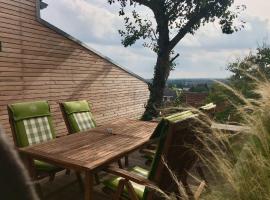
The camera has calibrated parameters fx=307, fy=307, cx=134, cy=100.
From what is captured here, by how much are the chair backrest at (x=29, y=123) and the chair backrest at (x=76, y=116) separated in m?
0.31

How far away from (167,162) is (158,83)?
746 cm

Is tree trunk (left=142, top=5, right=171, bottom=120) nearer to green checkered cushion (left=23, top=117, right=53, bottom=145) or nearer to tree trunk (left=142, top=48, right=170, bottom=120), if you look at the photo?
tree trunk (left=142, top=48, right=170, bottom=120)

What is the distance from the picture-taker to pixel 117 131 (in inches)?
158

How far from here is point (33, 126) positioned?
4008mm

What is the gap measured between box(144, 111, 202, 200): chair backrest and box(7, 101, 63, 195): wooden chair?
4.76ft

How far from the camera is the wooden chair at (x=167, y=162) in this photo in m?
2.45

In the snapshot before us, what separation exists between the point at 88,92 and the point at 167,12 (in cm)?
347

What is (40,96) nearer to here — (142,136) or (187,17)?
(142,136)

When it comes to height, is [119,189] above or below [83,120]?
below

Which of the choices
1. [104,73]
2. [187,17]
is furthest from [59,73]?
[187,17]

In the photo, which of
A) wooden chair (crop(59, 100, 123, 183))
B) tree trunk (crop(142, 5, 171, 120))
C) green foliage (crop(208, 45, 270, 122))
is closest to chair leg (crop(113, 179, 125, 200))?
wooden chair (crop(59, 100, 123, 183))

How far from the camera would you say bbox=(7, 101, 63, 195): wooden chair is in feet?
11.5

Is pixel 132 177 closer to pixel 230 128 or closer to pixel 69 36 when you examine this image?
pixel 230 128

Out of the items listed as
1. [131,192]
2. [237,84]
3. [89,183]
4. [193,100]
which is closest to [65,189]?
[89,183]
